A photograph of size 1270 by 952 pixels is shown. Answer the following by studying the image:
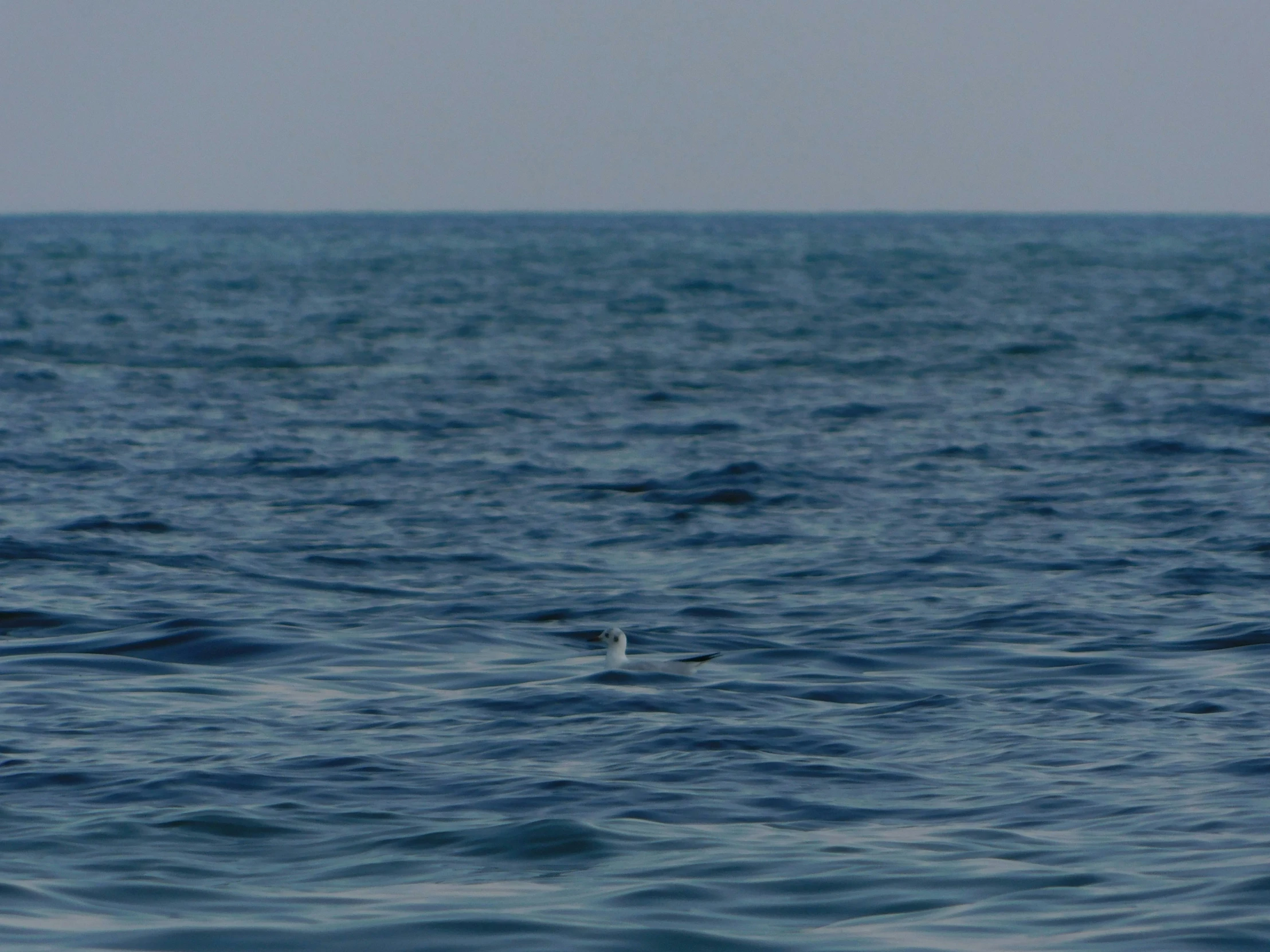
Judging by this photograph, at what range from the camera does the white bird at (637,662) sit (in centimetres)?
1241

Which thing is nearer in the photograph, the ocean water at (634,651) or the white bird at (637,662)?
the ocean water at (634,651)

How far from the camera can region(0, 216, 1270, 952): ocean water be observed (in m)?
8.05

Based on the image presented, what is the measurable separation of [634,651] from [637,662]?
954 mm

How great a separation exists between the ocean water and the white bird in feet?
0.75

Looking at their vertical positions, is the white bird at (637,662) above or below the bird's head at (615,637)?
below

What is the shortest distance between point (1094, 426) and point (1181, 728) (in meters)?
15.5

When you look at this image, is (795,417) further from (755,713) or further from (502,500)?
(755,713)

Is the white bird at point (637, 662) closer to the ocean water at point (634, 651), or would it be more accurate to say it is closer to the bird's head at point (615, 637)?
the bird's head at point (615, 637)

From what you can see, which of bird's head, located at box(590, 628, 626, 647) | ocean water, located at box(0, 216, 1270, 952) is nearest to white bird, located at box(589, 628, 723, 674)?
bird's head, located at box(590, 628, 626, 647)

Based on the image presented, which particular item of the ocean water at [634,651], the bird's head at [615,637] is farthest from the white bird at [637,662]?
the ocean water at [634,651]

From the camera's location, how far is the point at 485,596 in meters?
15.2

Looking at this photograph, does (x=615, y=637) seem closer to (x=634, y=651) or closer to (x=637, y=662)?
(x=637, y=662)

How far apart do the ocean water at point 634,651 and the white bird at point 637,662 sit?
23cm

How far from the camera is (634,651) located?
44.2 ft
